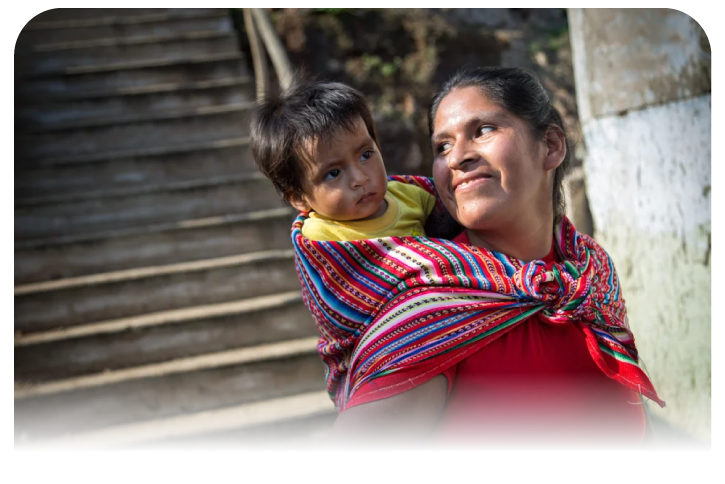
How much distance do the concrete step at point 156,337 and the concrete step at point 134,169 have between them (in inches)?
48.1

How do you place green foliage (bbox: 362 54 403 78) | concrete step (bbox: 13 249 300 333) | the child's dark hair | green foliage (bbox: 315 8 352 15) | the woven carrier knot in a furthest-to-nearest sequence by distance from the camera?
green foliage (bbox: 315 8 352 15), green foliage (bbox: 362 54 403 78), concrete step (bbox: 13 249 300 333), the child's dark hair, the woven carrier knot

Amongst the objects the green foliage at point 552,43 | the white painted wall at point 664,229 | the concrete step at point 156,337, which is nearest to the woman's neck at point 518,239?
the white painted wall at point 664,229

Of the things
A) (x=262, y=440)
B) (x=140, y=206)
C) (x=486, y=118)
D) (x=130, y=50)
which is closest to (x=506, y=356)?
(x=486, y=118)

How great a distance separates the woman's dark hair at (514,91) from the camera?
1.37m

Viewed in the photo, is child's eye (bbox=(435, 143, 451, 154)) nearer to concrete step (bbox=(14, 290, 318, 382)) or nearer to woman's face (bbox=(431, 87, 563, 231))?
woman's face (bbox=(431, 87, 563, 231))

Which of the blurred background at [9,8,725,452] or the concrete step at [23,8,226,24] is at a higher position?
the concrete step at [23,8,226,24]

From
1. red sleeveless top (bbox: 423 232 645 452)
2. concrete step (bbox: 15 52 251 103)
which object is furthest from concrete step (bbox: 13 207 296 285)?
red sleeveless top (bbox: 423 232 645 452)

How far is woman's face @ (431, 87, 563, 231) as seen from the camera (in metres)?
1.32

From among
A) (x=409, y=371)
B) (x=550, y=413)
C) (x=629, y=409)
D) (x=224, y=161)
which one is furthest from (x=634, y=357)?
(x=224, y=161)

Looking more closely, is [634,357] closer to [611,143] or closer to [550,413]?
[550,413]

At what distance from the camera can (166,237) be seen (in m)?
3.79

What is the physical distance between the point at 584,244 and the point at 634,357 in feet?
1.00

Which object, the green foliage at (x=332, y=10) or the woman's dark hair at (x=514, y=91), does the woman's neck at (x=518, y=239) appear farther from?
the green foliage at (x=332, y=10)

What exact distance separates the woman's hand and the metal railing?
255cm
